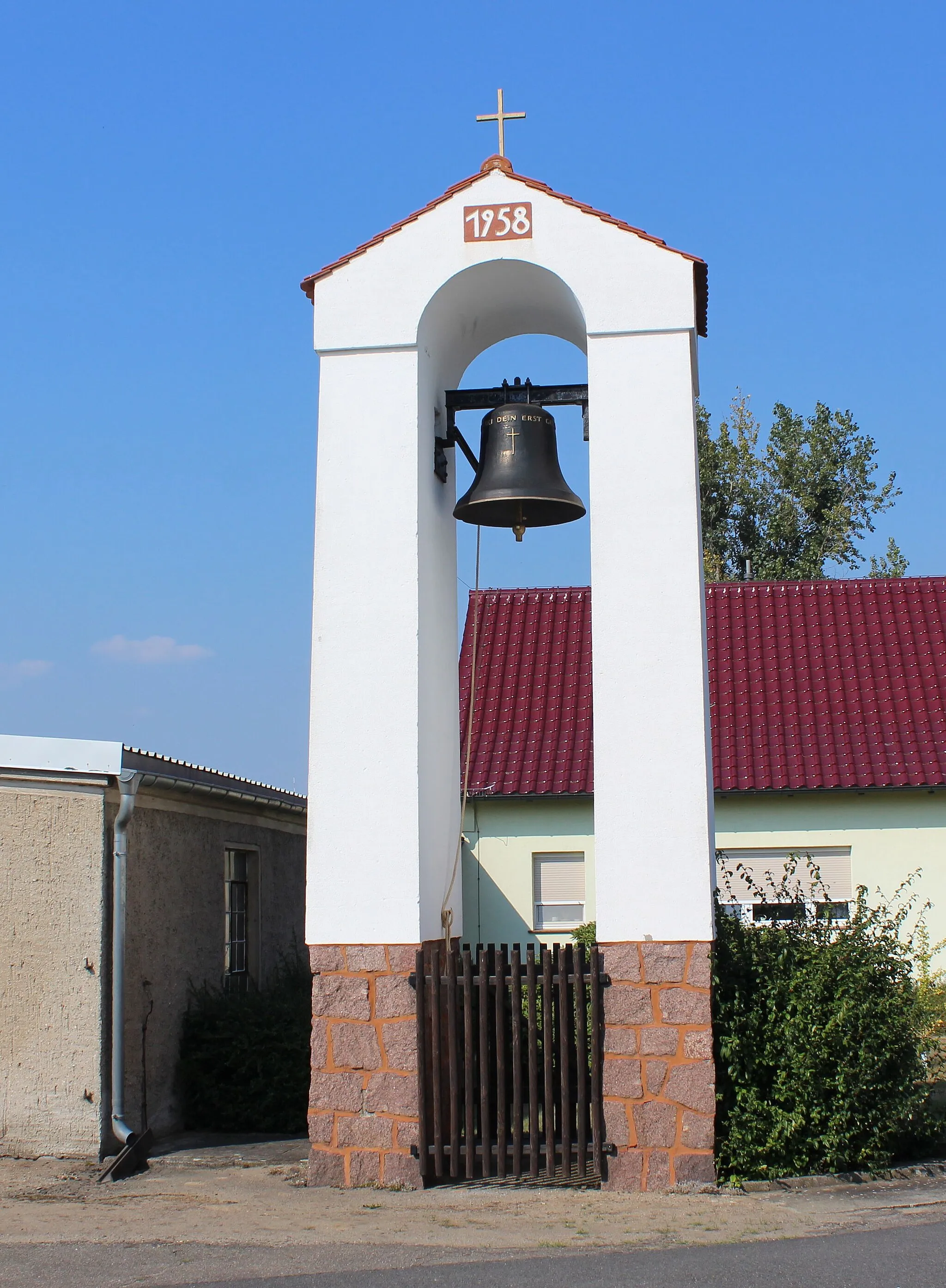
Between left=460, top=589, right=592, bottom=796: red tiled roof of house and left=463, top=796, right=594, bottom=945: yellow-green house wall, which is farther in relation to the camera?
left=460, top=589, right=592, bottom=796: red tiled roof of house

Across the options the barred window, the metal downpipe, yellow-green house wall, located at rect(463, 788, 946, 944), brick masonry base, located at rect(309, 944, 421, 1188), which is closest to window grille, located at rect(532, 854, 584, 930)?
yellow-green house wall, located at rect(463, 788, 946, 944)

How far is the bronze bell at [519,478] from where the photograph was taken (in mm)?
8148

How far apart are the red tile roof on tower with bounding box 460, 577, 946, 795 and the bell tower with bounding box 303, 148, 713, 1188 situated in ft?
26.2

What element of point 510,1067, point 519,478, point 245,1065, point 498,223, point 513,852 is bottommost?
point 245,1065

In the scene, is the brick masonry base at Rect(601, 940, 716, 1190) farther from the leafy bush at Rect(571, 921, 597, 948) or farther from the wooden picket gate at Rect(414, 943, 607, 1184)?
the leafy bush at Rect(571, 921, 597, 948)

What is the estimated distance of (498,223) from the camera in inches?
321

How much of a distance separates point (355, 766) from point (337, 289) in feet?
9.66

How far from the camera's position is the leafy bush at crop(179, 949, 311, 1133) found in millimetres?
9961

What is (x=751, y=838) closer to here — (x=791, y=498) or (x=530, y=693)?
(x=530, y=693)

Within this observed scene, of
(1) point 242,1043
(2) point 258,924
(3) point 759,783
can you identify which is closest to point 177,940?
(1) point 242,1043

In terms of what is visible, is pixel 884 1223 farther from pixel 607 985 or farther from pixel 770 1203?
pixel 607 985

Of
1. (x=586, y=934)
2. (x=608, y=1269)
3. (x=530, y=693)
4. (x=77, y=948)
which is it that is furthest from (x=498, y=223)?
(x=530, y=693)

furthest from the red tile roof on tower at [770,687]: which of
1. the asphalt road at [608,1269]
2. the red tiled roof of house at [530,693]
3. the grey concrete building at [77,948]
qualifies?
the asphalt road at [608,1269]

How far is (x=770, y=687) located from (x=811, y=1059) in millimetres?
11263
